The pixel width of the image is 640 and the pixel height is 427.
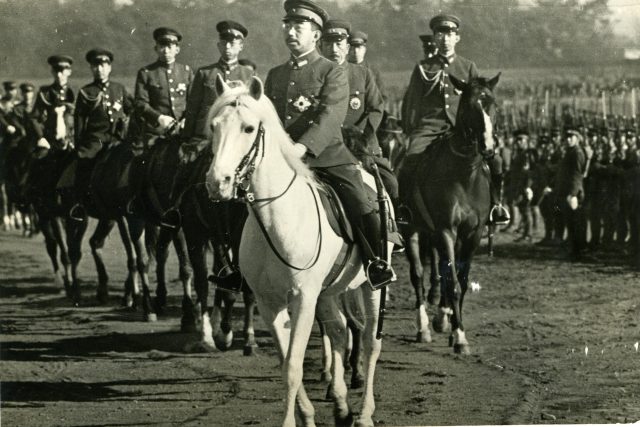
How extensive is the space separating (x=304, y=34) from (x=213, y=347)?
2837mm

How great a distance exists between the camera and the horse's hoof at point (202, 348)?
9242 millimetres

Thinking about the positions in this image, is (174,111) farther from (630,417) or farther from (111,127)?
(630,417)

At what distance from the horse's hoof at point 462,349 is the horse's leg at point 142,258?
2.56 meters

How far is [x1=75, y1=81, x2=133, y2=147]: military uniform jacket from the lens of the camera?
9.12 meters

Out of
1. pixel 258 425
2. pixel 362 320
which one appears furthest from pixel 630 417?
pixel 258 425

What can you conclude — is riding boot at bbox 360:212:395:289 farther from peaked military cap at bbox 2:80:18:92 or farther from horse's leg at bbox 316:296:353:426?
peaked military cap at bbox 2:80:18:92

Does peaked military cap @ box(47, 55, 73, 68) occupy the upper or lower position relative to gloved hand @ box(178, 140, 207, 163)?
upper

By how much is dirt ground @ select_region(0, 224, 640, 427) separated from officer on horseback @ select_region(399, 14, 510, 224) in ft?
2.50

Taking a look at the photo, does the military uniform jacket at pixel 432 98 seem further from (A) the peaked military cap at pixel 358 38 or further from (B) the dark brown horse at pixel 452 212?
(A) the peaked military cap at pixel 358 38

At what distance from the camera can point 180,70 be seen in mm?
8844

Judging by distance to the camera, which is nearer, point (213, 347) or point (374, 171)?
point (374, 171)

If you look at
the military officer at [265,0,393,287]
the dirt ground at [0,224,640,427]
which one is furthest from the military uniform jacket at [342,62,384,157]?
the dirt ground at [0,224,640,427]

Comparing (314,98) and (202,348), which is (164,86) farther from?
(202,348)

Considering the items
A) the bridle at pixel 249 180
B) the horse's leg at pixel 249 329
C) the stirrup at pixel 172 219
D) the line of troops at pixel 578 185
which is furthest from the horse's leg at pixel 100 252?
the line of troops at pixel 578 185
